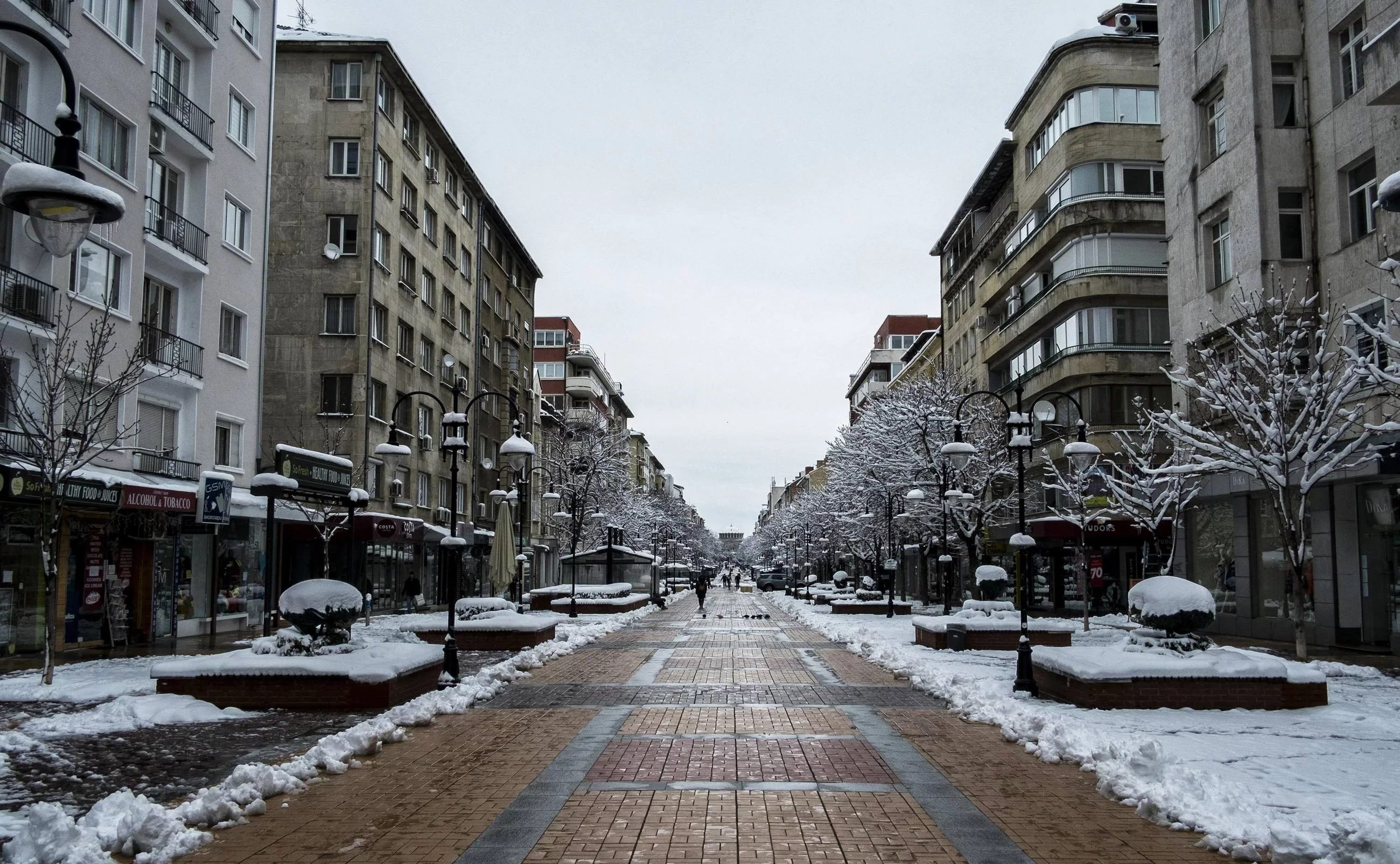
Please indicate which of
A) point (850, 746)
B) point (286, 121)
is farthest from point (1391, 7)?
point (286, 121)

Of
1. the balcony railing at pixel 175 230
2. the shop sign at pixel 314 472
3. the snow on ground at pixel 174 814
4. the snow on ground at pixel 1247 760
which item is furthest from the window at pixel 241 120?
the snow on ground at pixel 1247 760

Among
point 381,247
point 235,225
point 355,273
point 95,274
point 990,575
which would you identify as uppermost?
point 381,247

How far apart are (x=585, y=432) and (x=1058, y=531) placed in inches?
1485

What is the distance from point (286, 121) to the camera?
4125 centimetres

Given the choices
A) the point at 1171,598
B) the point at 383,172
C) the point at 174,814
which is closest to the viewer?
the point at 174,814

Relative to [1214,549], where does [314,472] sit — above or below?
above

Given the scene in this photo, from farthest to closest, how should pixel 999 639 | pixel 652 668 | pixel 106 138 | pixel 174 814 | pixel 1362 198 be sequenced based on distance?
pixel 106 138
pixel 1362 198
pixel 999 639
pixel 652 668
pixel 174 814

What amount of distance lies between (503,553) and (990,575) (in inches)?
444

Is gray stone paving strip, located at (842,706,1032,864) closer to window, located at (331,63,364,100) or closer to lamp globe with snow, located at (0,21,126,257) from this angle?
lamp globe with snow, located at (0,21,126,257)

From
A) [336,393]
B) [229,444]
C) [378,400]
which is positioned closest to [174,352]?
[229,444]

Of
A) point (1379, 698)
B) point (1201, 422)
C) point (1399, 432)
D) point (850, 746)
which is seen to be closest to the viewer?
point (850, 746)

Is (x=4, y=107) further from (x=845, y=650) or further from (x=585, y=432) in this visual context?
(x=585, y=432)

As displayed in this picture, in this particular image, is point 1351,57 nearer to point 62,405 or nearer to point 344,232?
point 62,405

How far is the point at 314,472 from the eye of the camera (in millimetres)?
20438
